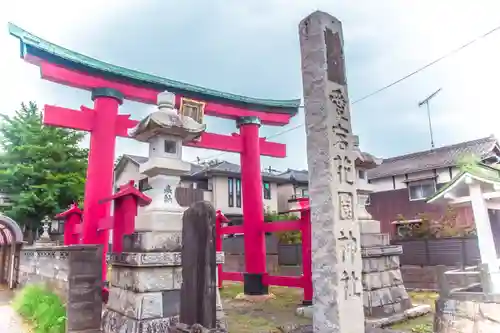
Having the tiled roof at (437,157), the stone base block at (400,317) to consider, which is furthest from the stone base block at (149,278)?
the tiled roof at (437,157)

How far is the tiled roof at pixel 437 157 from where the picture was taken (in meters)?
20.2

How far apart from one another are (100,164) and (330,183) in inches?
265

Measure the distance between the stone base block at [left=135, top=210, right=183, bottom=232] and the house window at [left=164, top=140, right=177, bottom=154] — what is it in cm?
117

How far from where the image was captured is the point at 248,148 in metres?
12.1

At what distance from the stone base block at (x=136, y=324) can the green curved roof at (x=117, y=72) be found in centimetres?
634

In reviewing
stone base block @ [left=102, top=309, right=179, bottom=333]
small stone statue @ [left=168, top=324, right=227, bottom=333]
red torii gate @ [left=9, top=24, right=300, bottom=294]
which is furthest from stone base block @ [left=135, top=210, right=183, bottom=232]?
red torii gate @ [left=9, top=24, right=300, bottom=294]

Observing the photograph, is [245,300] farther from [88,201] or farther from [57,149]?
[57,149]

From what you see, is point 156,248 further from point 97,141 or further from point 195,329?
point 97,141

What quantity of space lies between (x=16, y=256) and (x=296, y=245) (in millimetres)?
11887

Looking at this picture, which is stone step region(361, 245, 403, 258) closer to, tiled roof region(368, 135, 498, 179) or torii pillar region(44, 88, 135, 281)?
torii pillar region(44, 88, 135, 281)

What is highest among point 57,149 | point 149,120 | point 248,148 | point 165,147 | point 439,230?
point 57,149

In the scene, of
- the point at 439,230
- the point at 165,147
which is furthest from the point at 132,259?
the point at 439,230

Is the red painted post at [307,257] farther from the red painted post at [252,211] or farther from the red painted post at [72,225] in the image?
the red painted post at [72,225]

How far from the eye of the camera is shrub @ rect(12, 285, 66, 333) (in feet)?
22.0
